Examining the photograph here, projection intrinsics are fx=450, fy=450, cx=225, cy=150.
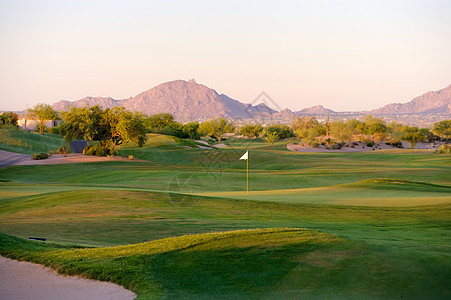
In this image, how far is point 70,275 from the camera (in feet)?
30.5

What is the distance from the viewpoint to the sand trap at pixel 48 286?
823 cm

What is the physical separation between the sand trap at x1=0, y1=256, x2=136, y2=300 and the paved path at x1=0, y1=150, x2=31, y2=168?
45.7 meters

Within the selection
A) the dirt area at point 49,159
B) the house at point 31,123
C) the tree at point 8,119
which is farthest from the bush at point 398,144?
the tree at point 8,119

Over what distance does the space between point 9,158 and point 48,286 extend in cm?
5209

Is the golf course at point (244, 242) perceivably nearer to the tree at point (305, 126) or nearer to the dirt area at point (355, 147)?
the dirt area at point (355, 147)

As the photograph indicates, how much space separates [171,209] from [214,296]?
38.0 feet

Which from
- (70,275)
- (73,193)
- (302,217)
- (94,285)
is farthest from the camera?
(73,193)

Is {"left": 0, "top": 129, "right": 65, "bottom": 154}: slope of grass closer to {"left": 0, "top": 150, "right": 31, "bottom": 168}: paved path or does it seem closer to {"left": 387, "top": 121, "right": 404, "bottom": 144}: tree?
{"left": 0, "top": 150, "right": 31, "bottom": 168}: paved path

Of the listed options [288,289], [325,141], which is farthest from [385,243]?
[325,141]

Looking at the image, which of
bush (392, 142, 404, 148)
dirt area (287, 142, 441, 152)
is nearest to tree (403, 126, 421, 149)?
dirt area (287, 142, 441, 152)

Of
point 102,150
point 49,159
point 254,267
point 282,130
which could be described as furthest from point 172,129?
point 254,267

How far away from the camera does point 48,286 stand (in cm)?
884

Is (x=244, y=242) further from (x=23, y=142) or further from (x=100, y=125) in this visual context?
(x=23, y=142)

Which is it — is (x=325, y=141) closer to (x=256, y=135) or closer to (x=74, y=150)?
(x=256, y=135)
